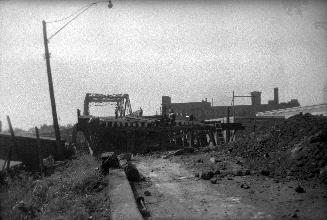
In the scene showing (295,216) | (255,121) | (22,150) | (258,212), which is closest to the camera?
(295,216)

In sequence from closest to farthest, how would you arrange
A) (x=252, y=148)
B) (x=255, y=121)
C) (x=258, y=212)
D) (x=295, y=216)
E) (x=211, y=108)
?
(x=295, y=216) < (x=258, y=212) < (x=252, y=148) < (x=255, y=121) < (x=211, y=108)

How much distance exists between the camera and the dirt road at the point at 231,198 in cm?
452

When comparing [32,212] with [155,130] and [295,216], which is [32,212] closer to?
[295,216]

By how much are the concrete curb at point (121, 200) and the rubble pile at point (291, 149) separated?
3.71 meters

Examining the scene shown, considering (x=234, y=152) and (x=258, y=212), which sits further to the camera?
(x=234, y=152)

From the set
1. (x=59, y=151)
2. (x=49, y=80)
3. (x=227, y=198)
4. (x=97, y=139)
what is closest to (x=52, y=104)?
(x=49, y=80)

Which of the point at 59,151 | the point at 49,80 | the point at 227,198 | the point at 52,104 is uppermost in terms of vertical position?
the point at 49,80

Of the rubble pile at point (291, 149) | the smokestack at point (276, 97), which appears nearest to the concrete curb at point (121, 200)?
the rubble pile at point (291, 149)

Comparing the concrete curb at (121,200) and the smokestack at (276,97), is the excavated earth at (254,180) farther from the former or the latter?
the smokestack at (276,97)

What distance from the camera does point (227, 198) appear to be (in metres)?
5.43

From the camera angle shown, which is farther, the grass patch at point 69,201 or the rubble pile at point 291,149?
Result: the rubble pile at point 291,149

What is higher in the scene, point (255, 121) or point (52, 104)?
point (52, 104)

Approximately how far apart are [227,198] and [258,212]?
941 mm

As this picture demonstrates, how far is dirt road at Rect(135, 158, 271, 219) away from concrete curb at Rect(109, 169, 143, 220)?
1.42 ft
